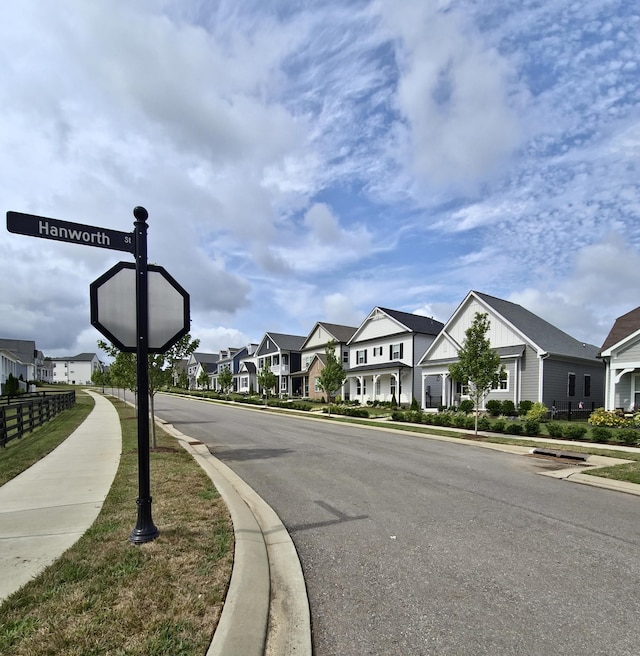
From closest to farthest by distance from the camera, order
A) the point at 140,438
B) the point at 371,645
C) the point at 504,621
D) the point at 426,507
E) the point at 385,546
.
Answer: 1. the point at 371,645
2. the point at 504,621
3. the point at 140,438
4. the point at 385,546
5. the point at 426,507

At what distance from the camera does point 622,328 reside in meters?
24.7

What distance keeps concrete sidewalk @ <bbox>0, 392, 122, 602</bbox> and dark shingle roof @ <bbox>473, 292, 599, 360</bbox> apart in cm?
2292

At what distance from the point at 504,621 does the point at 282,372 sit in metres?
50.8

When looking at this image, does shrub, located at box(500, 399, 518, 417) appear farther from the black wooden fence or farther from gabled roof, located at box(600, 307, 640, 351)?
the black wooden fence

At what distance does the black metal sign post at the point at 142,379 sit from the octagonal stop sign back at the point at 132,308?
112 mm

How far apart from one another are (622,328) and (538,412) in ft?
25.4

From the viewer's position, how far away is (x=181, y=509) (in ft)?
19.1

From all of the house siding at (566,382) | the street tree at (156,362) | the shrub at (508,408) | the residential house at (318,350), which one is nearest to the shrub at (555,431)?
the shrub at (508,408)

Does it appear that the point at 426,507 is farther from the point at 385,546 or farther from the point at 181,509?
the point at 181,509

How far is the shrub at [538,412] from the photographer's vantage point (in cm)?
2236

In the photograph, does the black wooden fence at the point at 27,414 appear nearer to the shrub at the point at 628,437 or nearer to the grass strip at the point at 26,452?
the grass strip at the point at 26,452

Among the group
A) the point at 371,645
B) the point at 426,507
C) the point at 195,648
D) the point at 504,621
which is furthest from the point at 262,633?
the point at 426,507

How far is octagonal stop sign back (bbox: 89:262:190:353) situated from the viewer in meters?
4.61

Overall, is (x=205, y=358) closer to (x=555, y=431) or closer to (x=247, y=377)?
(x=247, y=377)
